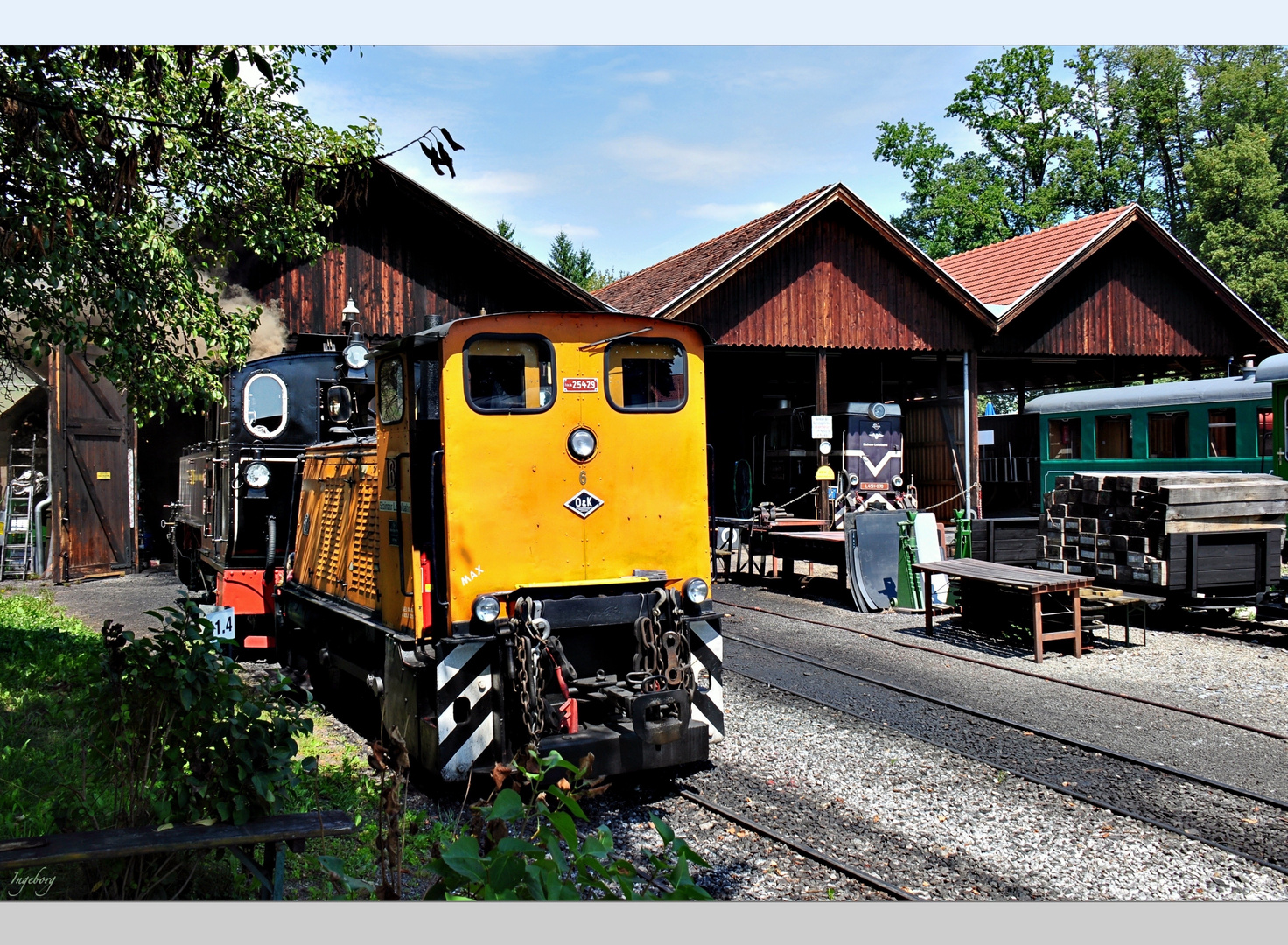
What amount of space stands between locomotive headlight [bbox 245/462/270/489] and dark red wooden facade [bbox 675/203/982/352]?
9616mm

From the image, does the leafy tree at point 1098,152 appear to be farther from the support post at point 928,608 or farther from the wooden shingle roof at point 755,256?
the support post at point 928,608

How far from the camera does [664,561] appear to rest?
20.1ft

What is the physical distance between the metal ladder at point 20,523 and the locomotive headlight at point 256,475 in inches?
441

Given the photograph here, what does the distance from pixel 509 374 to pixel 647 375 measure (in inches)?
35.4

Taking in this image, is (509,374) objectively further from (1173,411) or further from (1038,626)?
(1173,411)

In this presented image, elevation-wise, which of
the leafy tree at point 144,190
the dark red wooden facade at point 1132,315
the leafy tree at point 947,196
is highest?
the leafy tree at point 947,196

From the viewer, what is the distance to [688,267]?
20.7 meters

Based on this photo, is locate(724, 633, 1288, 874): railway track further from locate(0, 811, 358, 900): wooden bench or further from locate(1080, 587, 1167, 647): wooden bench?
locate(0, 811, 358, 900): wooden bench

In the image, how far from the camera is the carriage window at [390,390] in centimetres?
596

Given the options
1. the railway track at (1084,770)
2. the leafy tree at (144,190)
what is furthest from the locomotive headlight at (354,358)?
the railway track at (1084,770)

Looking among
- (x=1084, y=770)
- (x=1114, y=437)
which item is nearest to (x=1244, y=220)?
(x=1114, y=437)

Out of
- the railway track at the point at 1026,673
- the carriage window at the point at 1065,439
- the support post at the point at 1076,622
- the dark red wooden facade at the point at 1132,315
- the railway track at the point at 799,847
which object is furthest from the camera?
the dark red wooden facade at the point at 1132,315

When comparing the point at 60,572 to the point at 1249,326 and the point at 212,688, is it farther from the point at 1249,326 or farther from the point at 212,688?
the point at 1249,326

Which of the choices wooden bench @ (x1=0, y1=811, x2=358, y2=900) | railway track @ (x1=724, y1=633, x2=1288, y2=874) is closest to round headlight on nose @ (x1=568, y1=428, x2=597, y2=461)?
wooden bench @ (x1=0, y1=811, x2=358, y2=900)
